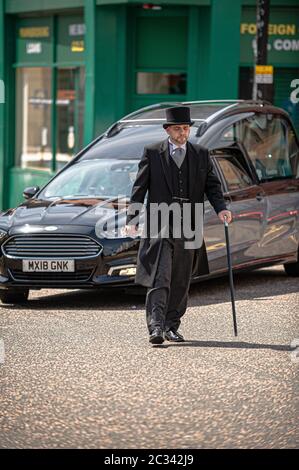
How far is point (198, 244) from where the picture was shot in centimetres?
992

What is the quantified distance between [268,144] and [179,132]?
4459mm

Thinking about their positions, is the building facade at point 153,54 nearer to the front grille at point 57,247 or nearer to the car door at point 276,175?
the car door at point 276,175

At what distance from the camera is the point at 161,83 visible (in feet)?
71.2

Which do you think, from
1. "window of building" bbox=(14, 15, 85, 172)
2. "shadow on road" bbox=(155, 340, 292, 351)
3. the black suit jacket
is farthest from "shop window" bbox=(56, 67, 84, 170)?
"shadow on road" bbox=(155, 340, 292, 351)

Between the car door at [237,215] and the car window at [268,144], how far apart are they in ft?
1.27

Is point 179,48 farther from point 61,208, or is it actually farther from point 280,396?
point 280,396

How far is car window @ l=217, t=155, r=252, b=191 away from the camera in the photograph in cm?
1292

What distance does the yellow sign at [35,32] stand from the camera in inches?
920

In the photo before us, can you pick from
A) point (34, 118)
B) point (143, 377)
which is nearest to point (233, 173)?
point (143, 377)

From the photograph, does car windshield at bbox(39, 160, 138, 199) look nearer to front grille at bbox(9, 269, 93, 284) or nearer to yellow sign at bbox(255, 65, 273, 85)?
front grille at bbox(9, 269, 93, 284)

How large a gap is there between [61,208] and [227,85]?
370 inches

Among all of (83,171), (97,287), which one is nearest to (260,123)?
(83,171)

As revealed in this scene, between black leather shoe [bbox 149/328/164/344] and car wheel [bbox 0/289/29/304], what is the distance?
9.07 ft

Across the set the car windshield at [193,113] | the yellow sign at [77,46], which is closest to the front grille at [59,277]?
the car windshield at [193,113]
